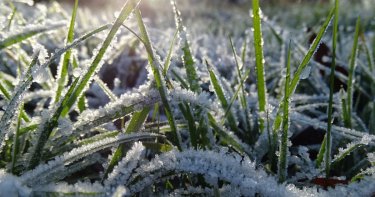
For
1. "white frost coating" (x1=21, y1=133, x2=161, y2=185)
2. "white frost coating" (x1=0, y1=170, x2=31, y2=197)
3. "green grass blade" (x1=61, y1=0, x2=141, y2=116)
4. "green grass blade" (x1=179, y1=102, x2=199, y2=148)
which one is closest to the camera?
"white frost coating" (x1=0, y1=170, x2=31, y2=197)

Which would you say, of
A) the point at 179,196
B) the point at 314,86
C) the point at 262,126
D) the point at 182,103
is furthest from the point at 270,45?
the point at 179,196

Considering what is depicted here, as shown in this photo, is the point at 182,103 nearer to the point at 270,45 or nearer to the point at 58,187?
the point at 58,187

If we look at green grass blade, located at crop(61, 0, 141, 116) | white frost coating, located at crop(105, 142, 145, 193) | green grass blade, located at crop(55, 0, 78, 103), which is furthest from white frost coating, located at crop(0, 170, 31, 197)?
green grass blade, located at crop(55, 0, 78, 103)

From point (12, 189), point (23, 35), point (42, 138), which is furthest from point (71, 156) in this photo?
point (23, 35)

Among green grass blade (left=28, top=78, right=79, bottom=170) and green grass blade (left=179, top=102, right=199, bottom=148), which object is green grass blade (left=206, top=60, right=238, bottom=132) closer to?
green grass blade (left=179, top=102, right=199, bottom=148)

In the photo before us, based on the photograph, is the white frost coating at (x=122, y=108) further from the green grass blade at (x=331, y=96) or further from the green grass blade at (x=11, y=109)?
the green grass blade at (x=331, y=96)

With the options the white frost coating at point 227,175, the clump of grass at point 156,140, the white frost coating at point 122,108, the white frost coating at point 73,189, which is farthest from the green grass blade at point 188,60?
the white frost coating at point 73,189
